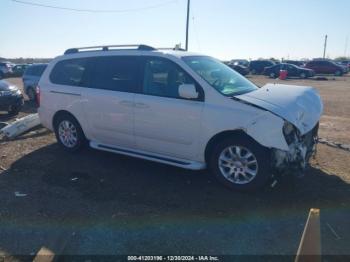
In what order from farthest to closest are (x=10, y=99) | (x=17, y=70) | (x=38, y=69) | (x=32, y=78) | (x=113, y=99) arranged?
1. (x=17, y=70)
2. (x=38, y=69)
3. (x=32, y=78)
4. (x=10, y=99)
5. (x=113, y=99)

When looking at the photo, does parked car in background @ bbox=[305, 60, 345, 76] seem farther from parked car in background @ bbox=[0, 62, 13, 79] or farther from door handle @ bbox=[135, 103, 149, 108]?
door handle @ bbox=[135, 103, 149, 108]

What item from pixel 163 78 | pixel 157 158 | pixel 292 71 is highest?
pixel 292 71

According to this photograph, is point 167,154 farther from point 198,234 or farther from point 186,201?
point 198,234

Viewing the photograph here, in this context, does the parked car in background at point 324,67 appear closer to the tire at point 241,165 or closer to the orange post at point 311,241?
the tire at point 241,165

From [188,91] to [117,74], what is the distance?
5.16ft

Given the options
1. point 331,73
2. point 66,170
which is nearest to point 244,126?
point 66,170

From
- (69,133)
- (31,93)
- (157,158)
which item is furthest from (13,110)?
(157,158)

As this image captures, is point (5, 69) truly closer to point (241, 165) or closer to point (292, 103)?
point (241, 165)

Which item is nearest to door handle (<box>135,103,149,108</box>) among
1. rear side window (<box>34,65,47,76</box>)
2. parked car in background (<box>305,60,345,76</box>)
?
rear side window (<box>34,65,47,76</box>)

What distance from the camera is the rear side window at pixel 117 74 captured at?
18.7 ft

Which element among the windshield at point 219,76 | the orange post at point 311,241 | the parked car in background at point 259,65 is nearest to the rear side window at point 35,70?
the windshield at point 219,76

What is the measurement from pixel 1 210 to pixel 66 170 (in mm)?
1520

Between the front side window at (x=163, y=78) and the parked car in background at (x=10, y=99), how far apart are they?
23.7 ft

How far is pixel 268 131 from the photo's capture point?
14.8 ft
